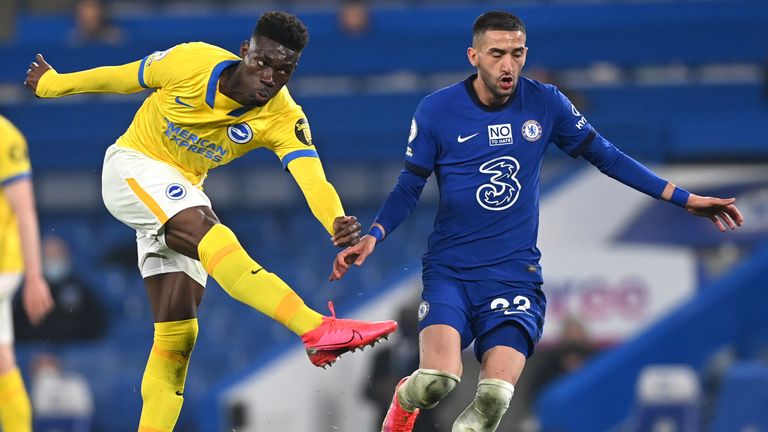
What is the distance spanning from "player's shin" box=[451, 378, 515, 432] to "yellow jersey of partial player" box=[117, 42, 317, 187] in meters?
1.35

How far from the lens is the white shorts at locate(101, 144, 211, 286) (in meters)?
6.35

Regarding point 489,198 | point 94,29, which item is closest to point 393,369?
point 489,198

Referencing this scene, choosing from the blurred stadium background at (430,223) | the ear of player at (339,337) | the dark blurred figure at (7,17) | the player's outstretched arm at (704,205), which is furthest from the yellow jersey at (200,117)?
the dark blurred figure at (7,17)

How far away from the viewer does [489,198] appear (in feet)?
21.0

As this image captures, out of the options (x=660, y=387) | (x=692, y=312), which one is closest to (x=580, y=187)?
(x=692, y=312)

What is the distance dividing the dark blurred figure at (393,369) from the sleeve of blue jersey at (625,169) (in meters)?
4.18

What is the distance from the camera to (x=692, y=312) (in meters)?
11.6

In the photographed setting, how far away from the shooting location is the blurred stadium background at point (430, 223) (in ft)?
38.2

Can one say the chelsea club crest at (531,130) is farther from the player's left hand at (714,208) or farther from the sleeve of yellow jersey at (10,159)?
the sleeve of yellow jersey at (10,159)

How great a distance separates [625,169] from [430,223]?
7.48 meters

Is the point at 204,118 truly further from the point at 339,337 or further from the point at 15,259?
the point at 15,259

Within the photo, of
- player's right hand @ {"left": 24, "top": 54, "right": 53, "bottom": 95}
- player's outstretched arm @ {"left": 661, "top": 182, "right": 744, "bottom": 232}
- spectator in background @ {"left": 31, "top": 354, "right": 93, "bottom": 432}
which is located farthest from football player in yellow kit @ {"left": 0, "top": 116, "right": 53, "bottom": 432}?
spectator in background @ {"left": 31, "top": 354, "right": 93, "bottom": 432}

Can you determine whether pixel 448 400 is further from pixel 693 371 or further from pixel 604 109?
pixel 604 109

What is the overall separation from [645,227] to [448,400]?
2.36 metres
